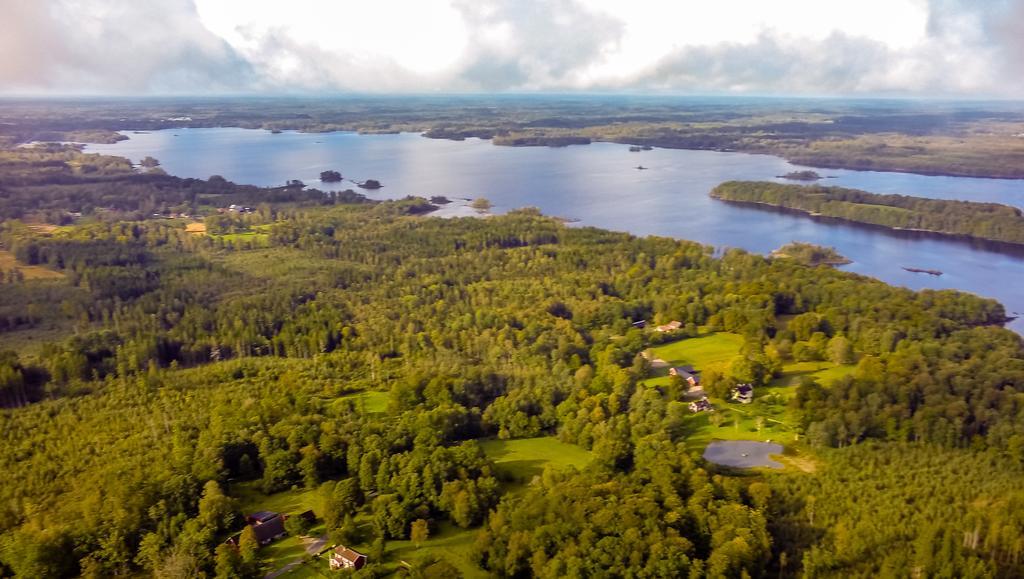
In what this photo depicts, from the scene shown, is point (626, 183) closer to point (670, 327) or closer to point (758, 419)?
point (670, 327)

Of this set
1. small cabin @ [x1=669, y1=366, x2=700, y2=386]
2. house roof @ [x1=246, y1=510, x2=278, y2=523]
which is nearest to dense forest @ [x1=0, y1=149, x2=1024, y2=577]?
house roof @ [x1=246, y1=510, x2=278, y2=523]

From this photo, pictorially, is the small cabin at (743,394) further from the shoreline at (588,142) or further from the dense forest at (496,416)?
the shoreline at (588,142)

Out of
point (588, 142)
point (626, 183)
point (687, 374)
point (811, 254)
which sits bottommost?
point (687, 374)

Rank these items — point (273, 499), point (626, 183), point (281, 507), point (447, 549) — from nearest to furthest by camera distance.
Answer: point (447, 549)
point (281, 507)
point (273, 499)
point (626, 183)

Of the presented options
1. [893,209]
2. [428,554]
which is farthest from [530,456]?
[893,209]

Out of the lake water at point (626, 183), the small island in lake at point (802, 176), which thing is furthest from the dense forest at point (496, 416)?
the small island in lake at point (802, 176)

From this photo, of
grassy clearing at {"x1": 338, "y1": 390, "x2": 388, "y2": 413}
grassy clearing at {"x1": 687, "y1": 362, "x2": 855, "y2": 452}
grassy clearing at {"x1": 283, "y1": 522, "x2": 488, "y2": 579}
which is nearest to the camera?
grassy clearing at {"x1": 283, "y1": 522, "x2": 488, "y2": 579}

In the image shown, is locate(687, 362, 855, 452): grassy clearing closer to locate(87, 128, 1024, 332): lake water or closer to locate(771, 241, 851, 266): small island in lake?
Answer: locate(87, 128, 1024, 332): lake water
